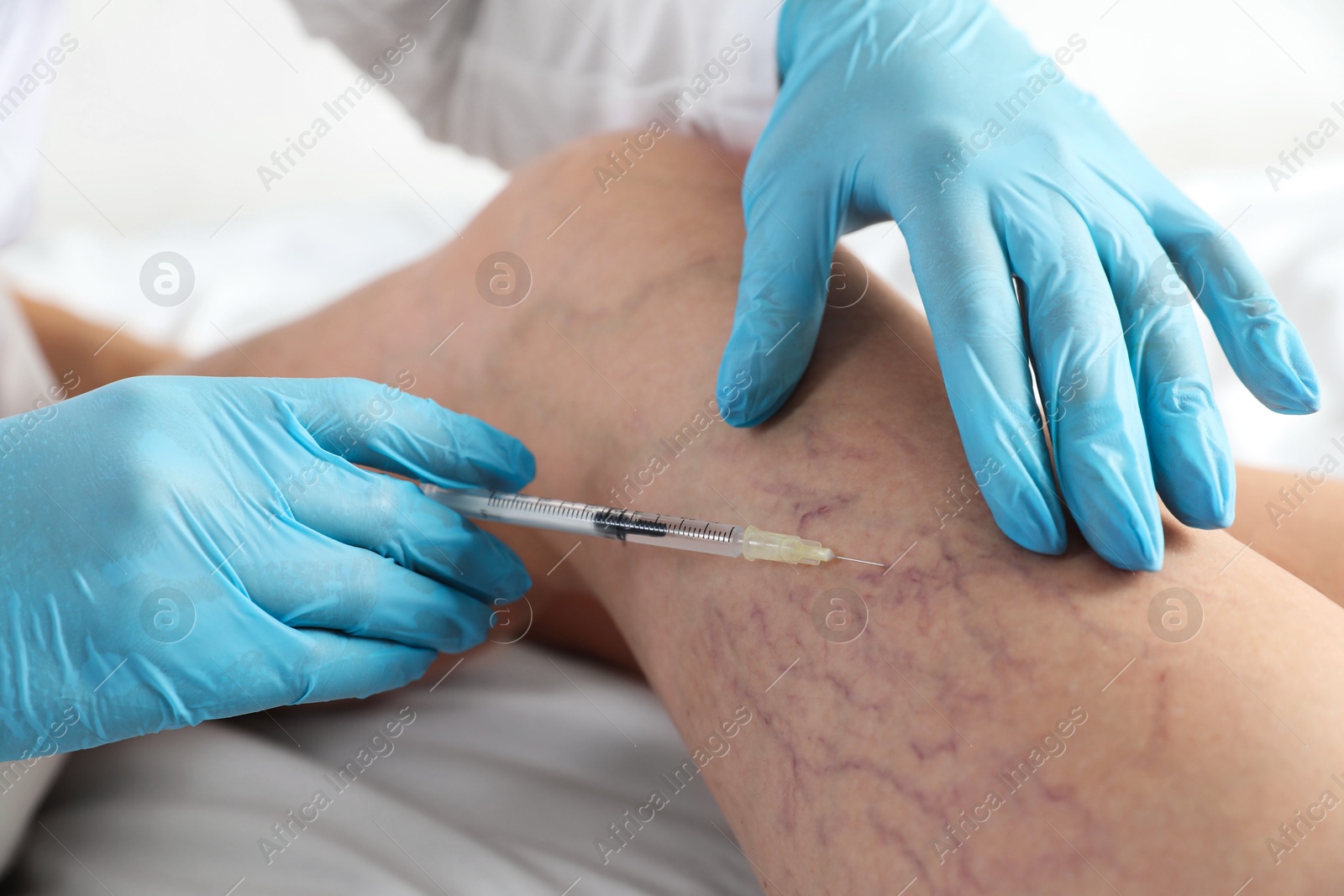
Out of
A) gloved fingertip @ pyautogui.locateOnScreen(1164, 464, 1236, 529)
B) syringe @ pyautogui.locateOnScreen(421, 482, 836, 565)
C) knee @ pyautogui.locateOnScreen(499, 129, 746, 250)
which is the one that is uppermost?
knee @ pyautogui.locateOnScreen(499, 129, 746, 250)

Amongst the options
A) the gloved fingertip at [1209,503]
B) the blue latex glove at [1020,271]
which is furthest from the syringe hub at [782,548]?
the gloved fingertip at [1209,503]

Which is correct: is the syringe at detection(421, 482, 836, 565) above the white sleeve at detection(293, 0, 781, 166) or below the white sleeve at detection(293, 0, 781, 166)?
below

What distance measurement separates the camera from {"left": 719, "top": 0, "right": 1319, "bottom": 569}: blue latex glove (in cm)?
81

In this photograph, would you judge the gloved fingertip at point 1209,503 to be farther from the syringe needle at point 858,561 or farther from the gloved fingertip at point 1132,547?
the syringe needle at point 858,561

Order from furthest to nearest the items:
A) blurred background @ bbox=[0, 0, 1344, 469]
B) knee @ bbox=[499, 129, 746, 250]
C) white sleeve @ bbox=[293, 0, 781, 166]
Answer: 1. blurred background @ bbox=[0, 0, 1344, 469]
2. white sleeve @ bbox=[293, 0, 781, 166]
3. knee @ bbox=[499, 129, 746, 250]

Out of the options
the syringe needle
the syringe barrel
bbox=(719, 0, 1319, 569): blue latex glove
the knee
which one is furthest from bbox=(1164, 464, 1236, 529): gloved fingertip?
the knee

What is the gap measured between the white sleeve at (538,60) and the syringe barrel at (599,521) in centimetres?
97

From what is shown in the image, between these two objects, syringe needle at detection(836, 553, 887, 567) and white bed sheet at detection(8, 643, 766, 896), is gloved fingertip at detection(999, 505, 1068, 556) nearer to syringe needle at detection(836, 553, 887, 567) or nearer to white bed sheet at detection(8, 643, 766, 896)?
syringe needle at detection(836, 553, 887, 567)

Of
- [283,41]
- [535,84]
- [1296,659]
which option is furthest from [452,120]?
[1296,659]

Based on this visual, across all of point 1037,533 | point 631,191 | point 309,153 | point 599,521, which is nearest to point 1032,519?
point 1037,533

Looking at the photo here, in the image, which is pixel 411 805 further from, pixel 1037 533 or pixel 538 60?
pixel 538 60

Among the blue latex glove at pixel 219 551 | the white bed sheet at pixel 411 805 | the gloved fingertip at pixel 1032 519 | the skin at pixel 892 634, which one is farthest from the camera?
the white bed sheet at pixel 411 805

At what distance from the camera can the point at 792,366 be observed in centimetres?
97

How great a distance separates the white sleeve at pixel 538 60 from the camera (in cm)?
180
